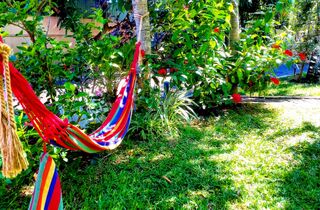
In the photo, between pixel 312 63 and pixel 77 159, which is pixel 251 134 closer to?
pixel 77 159

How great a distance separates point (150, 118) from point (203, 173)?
832 millimetres

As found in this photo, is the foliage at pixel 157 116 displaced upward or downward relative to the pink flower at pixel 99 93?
downward

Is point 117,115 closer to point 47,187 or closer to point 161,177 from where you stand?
point 161,177

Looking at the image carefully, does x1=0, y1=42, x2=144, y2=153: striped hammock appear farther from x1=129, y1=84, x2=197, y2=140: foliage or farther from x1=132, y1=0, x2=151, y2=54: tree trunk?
x1=132, y1=0, x2=151, y2=54: tree trunk

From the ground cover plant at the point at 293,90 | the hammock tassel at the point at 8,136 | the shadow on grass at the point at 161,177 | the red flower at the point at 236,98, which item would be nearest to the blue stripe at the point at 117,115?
the shadow on grass at the point at 161,177

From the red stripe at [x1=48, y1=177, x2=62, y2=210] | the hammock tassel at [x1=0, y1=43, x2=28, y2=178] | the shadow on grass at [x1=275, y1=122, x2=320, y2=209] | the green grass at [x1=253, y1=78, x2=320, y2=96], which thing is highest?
the hammock tassel at [x1=0, y1=43, x2=28, y2=178]

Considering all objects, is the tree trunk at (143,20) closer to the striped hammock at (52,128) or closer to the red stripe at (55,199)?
the striped hammock at (52,128)

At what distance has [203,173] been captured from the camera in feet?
6.32

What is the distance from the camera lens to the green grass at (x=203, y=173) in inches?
→ 64.4

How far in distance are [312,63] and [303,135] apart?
3.35 m

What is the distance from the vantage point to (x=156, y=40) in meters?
3.10

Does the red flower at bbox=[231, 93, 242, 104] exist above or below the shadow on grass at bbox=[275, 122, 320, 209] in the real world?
above

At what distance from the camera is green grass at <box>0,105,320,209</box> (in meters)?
1.63

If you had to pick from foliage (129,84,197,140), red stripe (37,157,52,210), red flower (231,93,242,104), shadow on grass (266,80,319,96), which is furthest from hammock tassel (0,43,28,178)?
shadow on grass (266,80,319,96)
